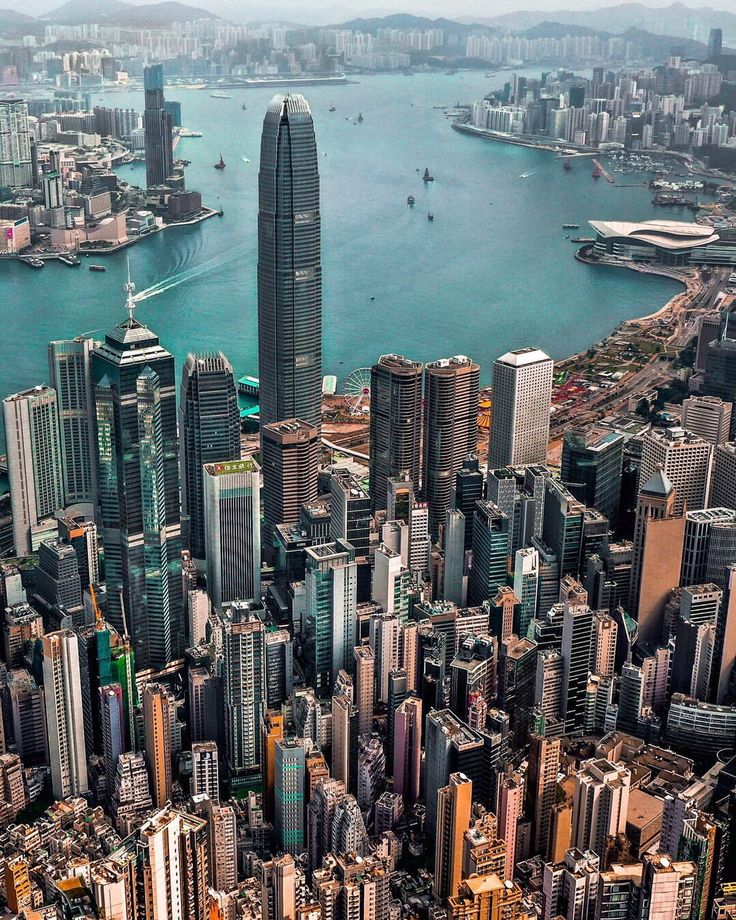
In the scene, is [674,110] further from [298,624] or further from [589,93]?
[298,624]

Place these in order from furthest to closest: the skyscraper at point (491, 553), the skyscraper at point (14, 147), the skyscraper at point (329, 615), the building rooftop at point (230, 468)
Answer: the skyscraper at point (14, 147)
the building rooftop at point (230, 468)
the skyscraper at point (491, 553)
the skyscraper at point (329, 615)

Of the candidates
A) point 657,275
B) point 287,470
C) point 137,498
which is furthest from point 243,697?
point 657,275

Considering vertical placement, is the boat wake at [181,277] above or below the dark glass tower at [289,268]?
below

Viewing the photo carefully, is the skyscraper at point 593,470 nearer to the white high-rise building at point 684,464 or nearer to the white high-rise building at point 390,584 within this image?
the white high-rise building at point 684,464

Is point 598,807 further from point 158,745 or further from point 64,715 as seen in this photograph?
point 64,715

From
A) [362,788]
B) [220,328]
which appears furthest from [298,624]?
[220,328]

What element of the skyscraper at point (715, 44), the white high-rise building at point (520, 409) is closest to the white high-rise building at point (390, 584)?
the white high-rise building at point (520, 409)
